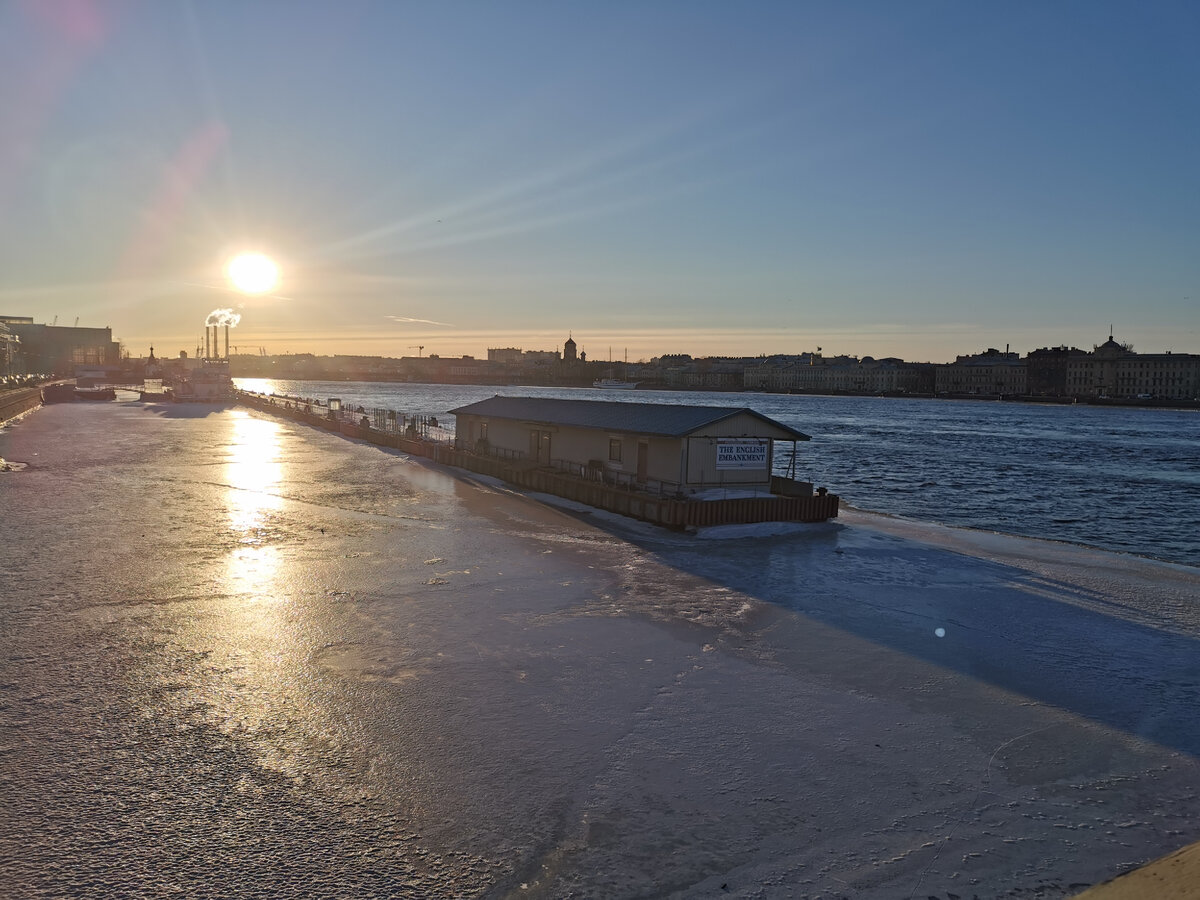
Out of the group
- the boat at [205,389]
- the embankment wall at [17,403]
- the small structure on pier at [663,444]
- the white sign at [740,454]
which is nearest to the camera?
the small structure on pier at [663,444]

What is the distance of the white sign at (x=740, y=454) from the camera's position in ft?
100

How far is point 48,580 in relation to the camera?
60.5 feet

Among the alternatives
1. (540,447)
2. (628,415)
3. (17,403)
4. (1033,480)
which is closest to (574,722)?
(628,415)

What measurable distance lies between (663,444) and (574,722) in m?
19.8

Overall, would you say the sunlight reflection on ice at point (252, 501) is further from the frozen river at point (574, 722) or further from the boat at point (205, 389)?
the boat at point (205, 389)

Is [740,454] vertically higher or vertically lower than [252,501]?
higher

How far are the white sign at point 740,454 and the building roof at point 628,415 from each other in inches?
32.4

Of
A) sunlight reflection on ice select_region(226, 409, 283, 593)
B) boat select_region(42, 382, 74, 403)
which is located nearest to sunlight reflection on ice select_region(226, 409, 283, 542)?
sunlight reflection on ice select_region(226, 409, 283, 593)

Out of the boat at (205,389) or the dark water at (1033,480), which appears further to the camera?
the boat at (205,389)

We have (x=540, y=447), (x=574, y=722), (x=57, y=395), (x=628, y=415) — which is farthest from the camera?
(x=57, y=395)

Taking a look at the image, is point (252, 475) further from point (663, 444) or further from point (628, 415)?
point (663, 444)

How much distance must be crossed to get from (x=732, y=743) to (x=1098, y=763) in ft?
16.5

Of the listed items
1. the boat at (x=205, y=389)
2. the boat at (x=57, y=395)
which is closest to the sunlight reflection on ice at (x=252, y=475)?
the boat at (x=205, y=389)

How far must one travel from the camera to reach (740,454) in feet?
102
